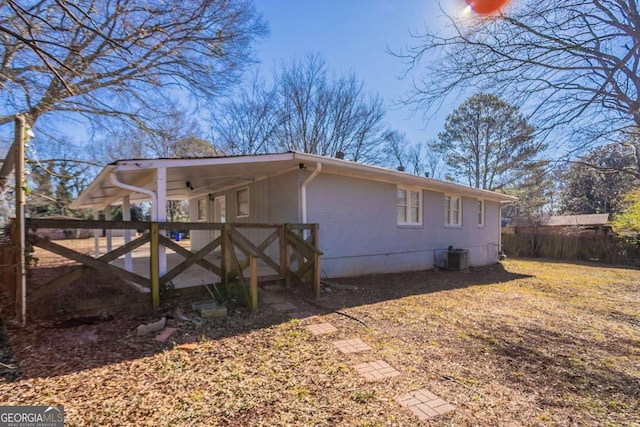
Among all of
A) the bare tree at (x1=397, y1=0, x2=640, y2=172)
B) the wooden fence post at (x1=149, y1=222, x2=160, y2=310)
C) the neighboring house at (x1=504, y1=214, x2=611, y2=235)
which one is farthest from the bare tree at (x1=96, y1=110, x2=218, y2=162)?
the neighboring house at (x1=504, y1=214, x2=611, y2=235)

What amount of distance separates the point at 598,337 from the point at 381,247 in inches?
193

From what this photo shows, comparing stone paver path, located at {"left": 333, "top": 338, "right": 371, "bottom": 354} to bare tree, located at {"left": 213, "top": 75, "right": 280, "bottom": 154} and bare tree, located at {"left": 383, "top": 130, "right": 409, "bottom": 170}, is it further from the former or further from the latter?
bare tree, located at {"left": 383, "top": 130, "right": 409, "bottom": 170}

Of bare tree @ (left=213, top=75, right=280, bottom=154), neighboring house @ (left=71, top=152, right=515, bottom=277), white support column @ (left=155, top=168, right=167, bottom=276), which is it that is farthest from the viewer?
bare tree @ (left=213, top=75, right=280, bottom=154)

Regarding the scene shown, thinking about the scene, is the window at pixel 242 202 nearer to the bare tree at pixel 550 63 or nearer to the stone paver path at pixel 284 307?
the stone paver path at pixel 284 307

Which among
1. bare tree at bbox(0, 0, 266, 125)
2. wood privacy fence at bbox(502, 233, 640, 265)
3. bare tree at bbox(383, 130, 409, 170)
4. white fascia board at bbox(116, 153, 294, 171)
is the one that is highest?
bare tree at bbox(383, 130, 409, 170)

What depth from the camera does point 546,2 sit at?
5.08 m

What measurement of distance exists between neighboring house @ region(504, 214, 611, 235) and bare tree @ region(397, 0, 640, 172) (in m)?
13.8

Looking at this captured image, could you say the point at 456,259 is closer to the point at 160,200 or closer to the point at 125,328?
the point at 160,200

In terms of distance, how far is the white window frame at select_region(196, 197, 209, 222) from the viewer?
1171 centimetres

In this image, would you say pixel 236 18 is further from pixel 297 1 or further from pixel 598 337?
pixel 598 337

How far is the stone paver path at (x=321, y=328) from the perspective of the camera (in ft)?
14.1

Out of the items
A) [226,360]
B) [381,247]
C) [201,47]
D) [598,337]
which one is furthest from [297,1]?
[598,337]

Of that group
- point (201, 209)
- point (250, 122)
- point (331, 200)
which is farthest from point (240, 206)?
point (250, 122)

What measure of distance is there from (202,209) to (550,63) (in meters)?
11.1
